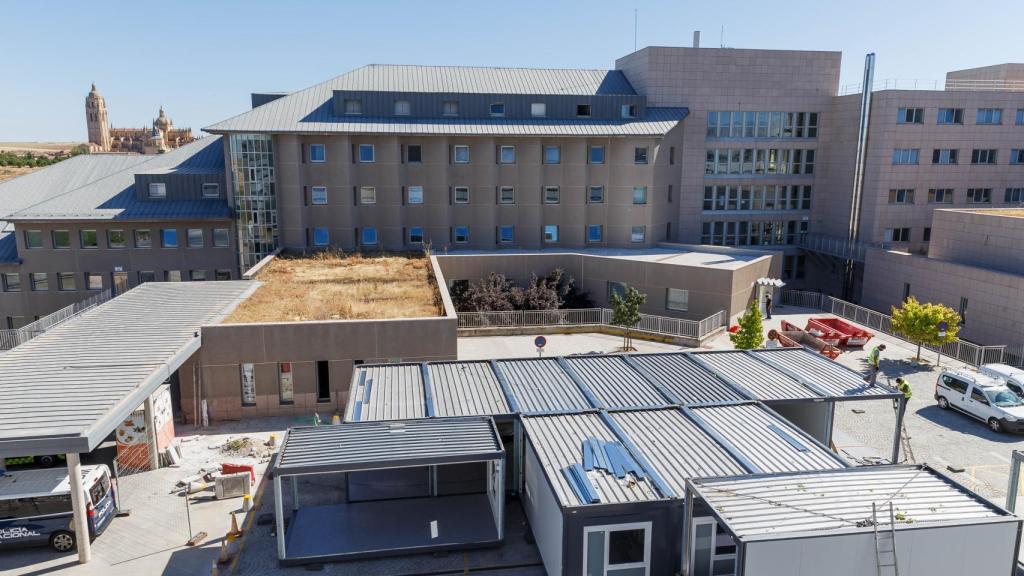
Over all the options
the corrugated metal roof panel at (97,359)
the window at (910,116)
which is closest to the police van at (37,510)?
Answer: the corrugated metal roof panel at (97,359)

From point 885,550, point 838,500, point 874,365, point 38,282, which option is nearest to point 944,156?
point 874,365

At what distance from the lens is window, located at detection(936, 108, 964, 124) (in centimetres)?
4459

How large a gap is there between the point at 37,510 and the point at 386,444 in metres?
8.16

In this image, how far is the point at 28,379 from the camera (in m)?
18.4

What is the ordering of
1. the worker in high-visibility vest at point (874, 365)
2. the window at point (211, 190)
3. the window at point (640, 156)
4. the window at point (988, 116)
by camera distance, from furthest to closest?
the window at point (988, 116)
the window at point (640, 156)
the window at point (211, 190)
the worker in high-visibility vest at point (874, 365)

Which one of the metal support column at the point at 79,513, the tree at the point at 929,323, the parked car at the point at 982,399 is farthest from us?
the tree at the point at 929,323

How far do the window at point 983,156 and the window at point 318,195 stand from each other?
43259mm

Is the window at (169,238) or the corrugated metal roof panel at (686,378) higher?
the window at (169,238)

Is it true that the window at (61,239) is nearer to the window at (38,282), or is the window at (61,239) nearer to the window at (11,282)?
the window at (38,282)

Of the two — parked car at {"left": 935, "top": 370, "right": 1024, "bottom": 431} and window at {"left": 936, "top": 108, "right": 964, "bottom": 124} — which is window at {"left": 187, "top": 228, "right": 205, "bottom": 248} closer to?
parked car at {"left": 935, "top": 370, "right": 1024, "bottom": 431}

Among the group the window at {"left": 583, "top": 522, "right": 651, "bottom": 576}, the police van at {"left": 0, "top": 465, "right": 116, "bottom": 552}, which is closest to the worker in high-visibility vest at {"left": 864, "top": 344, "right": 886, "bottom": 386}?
the window at {"left": 583, "top": 522, "right": 651, "bottom": 576}

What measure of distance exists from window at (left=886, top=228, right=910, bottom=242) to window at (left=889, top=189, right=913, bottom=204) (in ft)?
6.22

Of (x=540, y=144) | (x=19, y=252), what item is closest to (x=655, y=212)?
(x=540, y=144)

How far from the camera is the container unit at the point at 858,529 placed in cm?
1134
